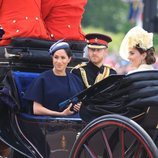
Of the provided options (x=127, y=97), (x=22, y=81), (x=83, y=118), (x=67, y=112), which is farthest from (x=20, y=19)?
(x=127, y=97)

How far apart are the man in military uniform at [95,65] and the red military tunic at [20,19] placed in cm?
52

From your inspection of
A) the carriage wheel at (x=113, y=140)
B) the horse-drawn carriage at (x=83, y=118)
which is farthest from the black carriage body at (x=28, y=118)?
the carriage wheel at (x=113, y=140)

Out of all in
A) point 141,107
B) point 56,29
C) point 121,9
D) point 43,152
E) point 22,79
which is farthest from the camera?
point 121,9

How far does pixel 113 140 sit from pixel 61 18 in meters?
2.17

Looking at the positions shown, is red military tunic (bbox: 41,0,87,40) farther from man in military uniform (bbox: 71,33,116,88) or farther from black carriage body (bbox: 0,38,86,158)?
man in military uniform (bbox: 71,33,116,88)

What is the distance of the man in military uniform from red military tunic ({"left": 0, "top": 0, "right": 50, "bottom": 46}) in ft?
1.70

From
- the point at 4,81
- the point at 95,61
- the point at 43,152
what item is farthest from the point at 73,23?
the point at 43,152

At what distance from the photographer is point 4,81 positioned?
20.0 ft

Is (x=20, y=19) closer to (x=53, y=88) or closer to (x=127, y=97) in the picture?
(x=53, y=88)

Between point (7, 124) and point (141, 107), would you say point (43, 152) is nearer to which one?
point (7, 124)

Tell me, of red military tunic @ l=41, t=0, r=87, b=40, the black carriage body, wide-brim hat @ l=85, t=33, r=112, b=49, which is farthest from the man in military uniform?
red military tunic @ l=41, t=0, r=87, b=40

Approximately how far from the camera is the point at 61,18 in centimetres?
691

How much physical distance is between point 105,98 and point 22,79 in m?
1.27

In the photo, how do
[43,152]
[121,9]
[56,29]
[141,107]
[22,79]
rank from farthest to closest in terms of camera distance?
[121,9] < [56,29] < [22,79] < [43,152] < [141,107]
